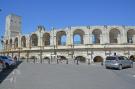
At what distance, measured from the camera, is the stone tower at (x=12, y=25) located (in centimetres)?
7350

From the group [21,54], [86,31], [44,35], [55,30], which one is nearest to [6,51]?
[21,54]

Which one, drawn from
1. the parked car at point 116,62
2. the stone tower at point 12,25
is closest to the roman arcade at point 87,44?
the parked car at point 116,62

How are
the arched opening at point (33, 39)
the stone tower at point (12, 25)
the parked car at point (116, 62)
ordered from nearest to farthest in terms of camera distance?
the parked car at point (116, 62) < the arched opening at point (33, 39) < the stone tower at point (12, 25)

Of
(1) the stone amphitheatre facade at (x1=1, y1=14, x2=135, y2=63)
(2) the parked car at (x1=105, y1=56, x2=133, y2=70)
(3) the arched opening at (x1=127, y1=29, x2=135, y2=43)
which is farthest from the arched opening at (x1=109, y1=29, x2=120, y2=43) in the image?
(2) the parked car at (x1=105, y1=56, x2=133, y2=70)

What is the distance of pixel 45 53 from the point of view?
4938 cm

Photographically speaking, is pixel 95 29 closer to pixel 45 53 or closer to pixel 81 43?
pixel 81 43

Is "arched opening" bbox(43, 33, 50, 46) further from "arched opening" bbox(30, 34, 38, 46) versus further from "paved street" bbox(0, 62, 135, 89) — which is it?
"paved street" bbox(0, 62, 135, 89)

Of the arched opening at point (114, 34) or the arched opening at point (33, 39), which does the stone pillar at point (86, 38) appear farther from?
the arched opening at point (33, 39)

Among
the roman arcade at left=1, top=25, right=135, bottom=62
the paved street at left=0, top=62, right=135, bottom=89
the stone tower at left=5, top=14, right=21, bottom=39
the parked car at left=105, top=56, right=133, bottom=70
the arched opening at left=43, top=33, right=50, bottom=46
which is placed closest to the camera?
the paved street at left=0, top=62, right=135, bottom=89

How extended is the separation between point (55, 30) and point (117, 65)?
2592 cm

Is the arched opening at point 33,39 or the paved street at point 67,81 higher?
the arched opening at point 33,39

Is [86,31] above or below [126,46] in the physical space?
above

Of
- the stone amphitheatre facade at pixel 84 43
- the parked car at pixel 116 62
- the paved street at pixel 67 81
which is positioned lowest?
the paved street at pixel 67 81

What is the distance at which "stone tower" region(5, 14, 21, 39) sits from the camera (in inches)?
2894
